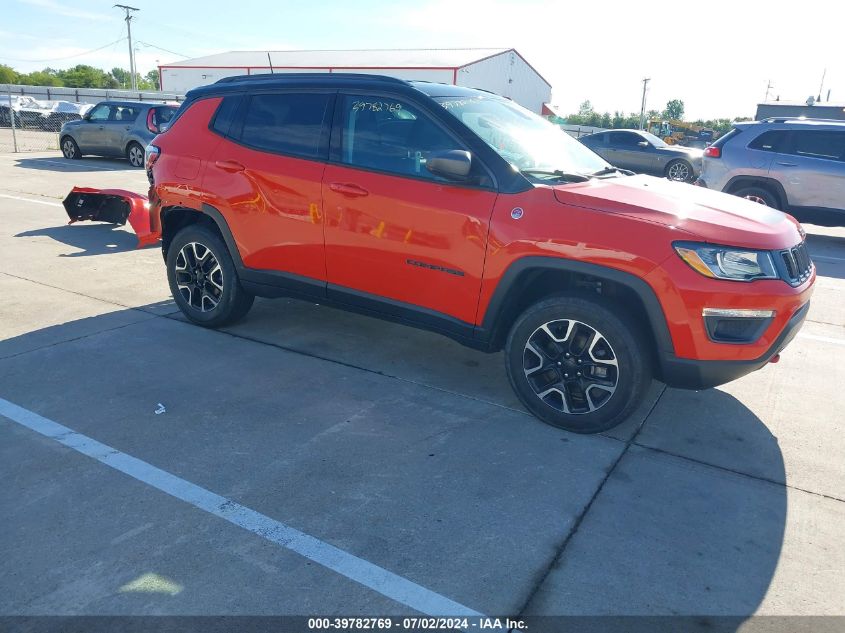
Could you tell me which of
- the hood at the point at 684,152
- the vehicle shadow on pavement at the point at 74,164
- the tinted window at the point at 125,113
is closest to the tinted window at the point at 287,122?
the vehicle shadow on pavement at the point at 74,164

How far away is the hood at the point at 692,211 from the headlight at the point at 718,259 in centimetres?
4

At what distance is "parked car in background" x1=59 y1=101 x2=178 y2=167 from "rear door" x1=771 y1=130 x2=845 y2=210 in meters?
14.1

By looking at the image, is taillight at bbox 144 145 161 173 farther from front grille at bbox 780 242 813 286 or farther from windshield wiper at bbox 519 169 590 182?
front grille at bbox 780 242 813 286

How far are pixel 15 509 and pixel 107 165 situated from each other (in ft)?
54.6

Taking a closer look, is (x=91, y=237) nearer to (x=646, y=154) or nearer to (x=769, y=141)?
(x=769, y=141)

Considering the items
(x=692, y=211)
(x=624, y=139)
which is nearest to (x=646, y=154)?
(x=624, y=139)

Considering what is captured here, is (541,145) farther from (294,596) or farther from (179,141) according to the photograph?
(294,596)

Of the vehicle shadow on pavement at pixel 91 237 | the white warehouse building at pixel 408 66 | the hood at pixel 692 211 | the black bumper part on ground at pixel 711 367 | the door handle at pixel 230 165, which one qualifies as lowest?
the vehicle shadow on pavement at pixel 91 237

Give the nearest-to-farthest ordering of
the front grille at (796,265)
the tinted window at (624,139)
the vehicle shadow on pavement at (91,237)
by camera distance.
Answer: the front grille at (796,265) → the vehicle shadow on pavement at (91,237) → the tinted window at (624,139)

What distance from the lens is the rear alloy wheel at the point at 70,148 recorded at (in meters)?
17.9

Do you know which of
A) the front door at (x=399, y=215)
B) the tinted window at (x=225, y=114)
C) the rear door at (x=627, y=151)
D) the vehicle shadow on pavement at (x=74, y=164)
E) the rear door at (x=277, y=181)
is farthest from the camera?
the rear door at (x=627, y=151)

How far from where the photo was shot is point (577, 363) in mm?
3752

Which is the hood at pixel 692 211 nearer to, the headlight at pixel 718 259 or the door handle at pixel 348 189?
the headlight at pixel 718 259

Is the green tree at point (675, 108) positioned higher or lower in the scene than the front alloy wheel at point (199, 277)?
higher
